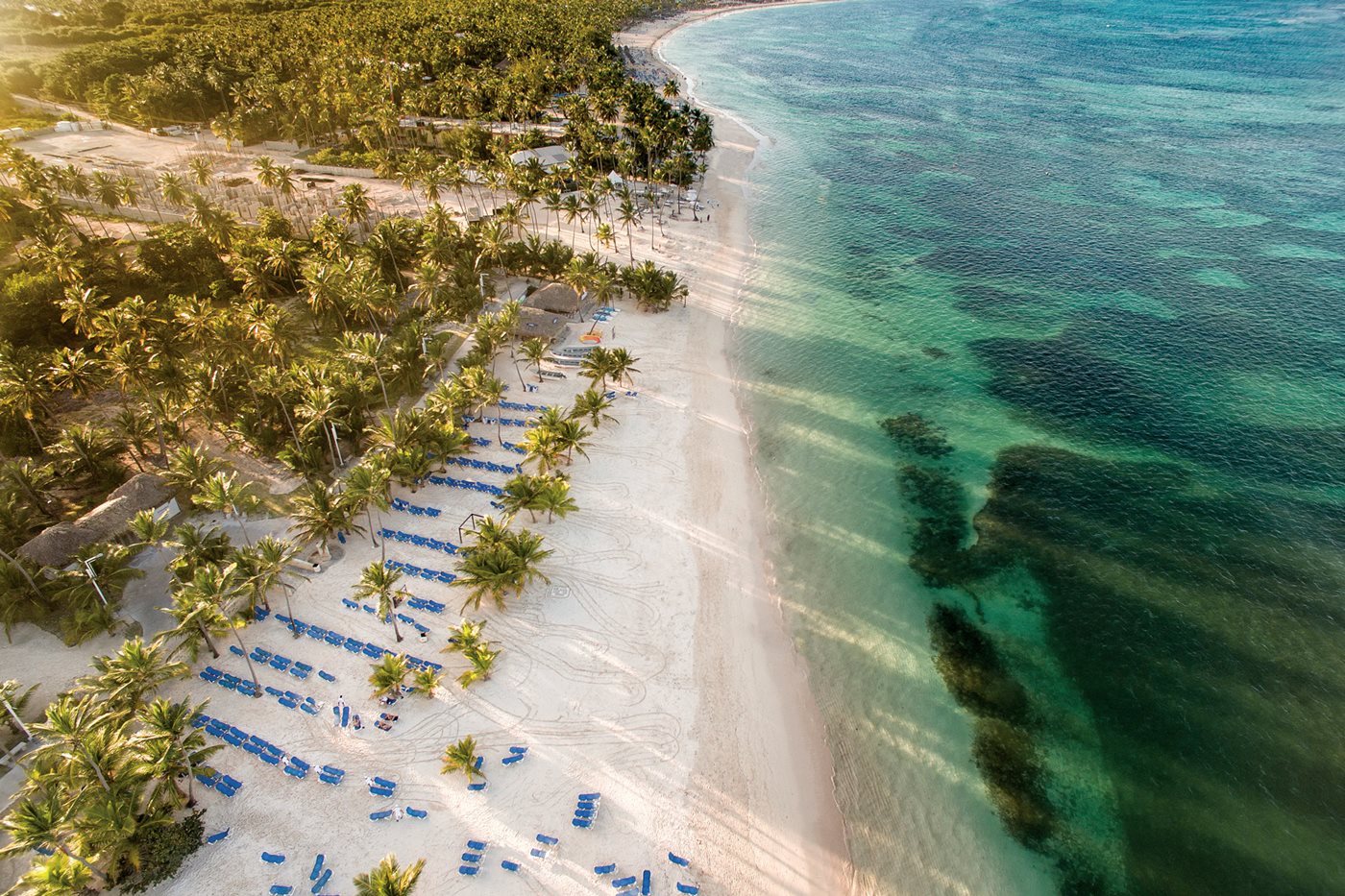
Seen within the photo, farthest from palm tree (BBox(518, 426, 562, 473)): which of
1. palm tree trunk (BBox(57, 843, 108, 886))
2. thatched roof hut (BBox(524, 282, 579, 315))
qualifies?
palm tree trunk (BBox(57, 843, 108, 886))

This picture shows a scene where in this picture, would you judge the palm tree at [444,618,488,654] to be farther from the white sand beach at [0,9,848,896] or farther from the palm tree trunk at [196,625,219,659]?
the palm tree trunk at [196,625,219,659]

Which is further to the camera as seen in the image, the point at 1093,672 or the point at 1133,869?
the point at 1093,672

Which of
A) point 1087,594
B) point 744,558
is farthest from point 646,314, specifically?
point 1087,594

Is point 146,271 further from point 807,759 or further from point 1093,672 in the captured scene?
point 1093,672

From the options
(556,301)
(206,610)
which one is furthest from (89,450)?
(556,301)

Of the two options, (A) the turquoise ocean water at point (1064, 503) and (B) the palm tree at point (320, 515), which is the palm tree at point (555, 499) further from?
(A) the turquoise ocean water at point (1064, 503)
